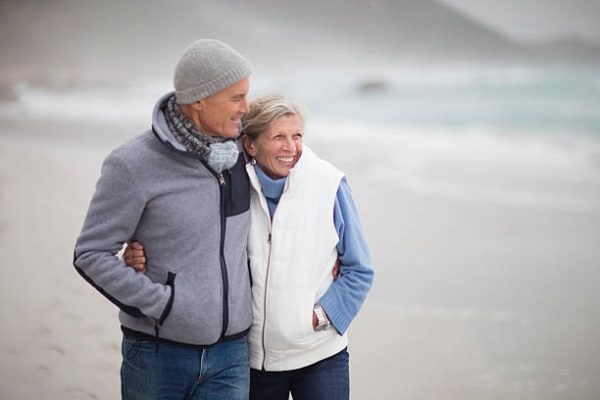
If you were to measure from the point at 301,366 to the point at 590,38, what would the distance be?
27.6m

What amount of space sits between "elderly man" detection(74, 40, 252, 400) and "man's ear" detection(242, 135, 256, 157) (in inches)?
4.1

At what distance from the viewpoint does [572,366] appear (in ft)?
13.3

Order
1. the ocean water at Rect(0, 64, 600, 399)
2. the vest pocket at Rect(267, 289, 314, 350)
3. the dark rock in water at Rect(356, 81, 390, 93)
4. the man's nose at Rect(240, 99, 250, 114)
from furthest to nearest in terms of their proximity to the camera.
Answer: the dark rock in water at Rect(356, 81, 390, 93)
the ocean water at Rect(0, 64, 600, 399)
the vest pocket at Rect(267, 289, 314, 350)
the man's nose at Rect(240, 99, 250, 114)

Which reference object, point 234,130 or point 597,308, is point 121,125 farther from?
point 234,130

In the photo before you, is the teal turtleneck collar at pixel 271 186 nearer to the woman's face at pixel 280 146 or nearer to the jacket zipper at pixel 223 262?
the woman's face at pixel 280 146

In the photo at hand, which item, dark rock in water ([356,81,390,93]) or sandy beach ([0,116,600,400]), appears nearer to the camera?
sandy beach ([0,116,600,400])

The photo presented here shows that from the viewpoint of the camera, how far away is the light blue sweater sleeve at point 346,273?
7.53ft

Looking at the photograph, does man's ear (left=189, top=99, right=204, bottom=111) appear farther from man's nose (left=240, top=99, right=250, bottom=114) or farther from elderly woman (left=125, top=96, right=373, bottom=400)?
elderly woman (left=125, top=96, right=373, bottom=400)

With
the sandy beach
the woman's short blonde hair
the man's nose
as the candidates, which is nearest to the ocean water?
the sandy beach

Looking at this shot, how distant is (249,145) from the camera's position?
2303 millimetres

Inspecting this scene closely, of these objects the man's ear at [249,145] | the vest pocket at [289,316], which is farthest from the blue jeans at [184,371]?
the man's ear at [249,145]

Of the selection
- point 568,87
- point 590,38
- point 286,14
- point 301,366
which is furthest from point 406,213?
point 286,14

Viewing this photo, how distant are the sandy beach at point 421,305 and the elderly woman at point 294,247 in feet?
4.83

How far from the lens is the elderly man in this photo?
2035 millimetres
